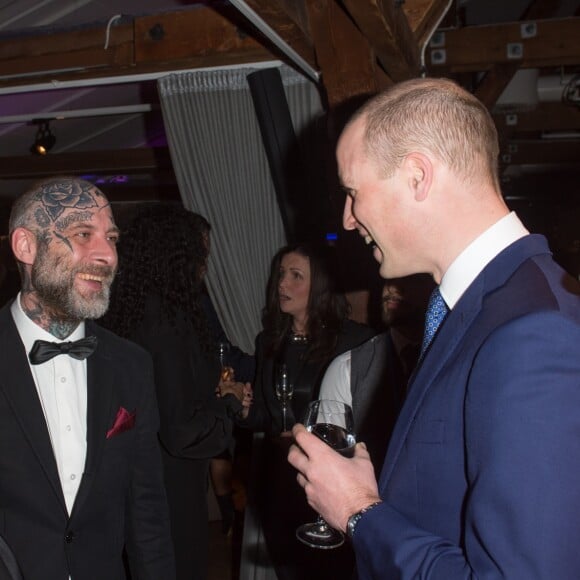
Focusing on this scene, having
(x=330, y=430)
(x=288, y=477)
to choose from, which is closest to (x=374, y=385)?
(x=330, y=430)

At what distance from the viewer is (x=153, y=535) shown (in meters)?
2.26

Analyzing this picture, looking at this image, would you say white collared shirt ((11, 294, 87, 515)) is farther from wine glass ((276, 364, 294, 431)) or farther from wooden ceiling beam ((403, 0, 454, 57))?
wooden ceiling beam ((403, 0, 454, 57))

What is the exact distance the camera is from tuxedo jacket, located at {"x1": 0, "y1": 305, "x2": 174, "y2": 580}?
1902 millimetres

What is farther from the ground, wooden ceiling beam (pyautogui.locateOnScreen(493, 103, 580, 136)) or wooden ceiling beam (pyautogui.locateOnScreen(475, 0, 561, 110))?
wooden ceiling beam (pyautogui.locateOnScreen(475, 0, 561, 110))

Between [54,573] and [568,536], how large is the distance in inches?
59.8

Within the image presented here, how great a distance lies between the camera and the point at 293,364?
3.71 meters

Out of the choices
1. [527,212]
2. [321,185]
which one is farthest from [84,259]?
[527,212]

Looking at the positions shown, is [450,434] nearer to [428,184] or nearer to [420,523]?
[420,523]

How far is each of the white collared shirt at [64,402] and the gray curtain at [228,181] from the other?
2.52m

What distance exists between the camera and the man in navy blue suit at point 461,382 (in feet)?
3.23

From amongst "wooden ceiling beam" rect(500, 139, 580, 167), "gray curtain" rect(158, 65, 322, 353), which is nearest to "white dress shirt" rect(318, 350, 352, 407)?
"gray curtain" rect(158, 65, 322, 353)

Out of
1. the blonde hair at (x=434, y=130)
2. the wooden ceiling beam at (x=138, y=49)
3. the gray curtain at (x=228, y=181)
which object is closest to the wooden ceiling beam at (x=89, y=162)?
the wooden ceiling beam at (x=138, y=49)

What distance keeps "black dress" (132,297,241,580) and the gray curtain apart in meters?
1.41

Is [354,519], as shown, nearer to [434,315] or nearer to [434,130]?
[434,315]
